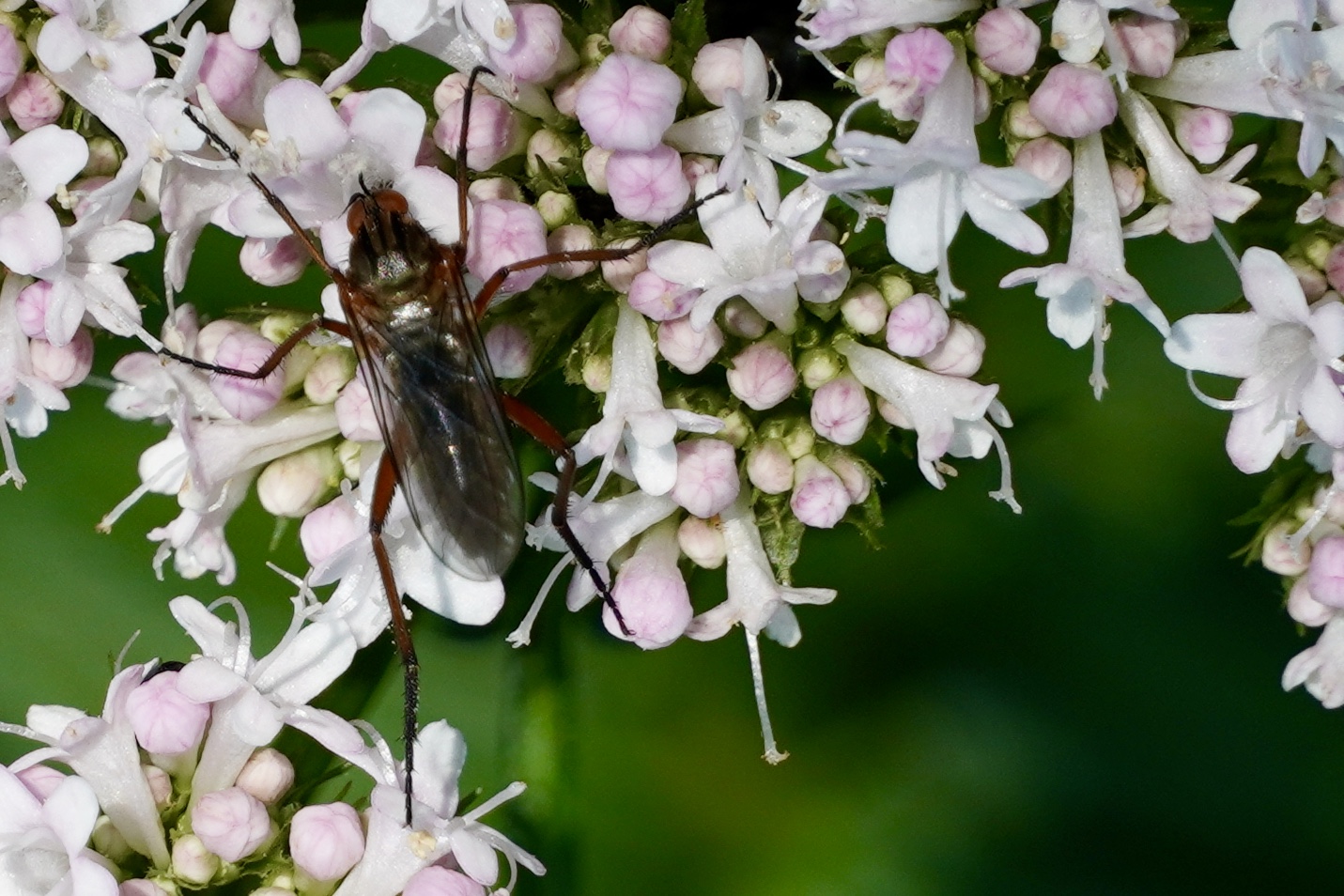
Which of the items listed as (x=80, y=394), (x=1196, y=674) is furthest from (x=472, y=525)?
(x=1196, y=674)

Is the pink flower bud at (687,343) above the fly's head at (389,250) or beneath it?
beneath

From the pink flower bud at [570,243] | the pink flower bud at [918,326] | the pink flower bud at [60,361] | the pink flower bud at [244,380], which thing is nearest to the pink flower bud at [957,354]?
the pink flower bud at [918,326]

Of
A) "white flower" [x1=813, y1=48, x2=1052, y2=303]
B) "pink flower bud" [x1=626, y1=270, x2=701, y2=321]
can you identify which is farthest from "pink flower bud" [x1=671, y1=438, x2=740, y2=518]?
"white flower" [x1=813, y1=48, x2=1052, y2=303]

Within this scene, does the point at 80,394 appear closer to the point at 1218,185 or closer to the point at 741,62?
the point at 741,62

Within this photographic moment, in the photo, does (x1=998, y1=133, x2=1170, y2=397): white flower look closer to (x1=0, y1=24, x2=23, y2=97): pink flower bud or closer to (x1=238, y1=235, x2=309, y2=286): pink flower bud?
(x1=238, y1=235, x2=309, y2=286): pink flower bud

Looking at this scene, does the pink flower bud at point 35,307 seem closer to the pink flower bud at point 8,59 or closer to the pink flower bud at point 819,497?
the pink flower bud at point 8,59

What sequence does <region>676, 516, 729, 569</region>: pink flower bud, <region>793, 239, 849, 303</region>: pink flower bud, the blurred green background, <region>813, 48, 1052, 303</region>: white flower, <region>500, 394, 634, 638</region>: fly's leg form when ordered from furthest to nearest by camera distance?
the blurred green background
<region>676, 516, 729, 569</region>: pink flower bud
<region>500, 394, 634, 638</region>: fly's leg
<region>793, 239, 849, 303</region>: pink flower bud
<region>813, 48, 1052, 303</region>: white flower
